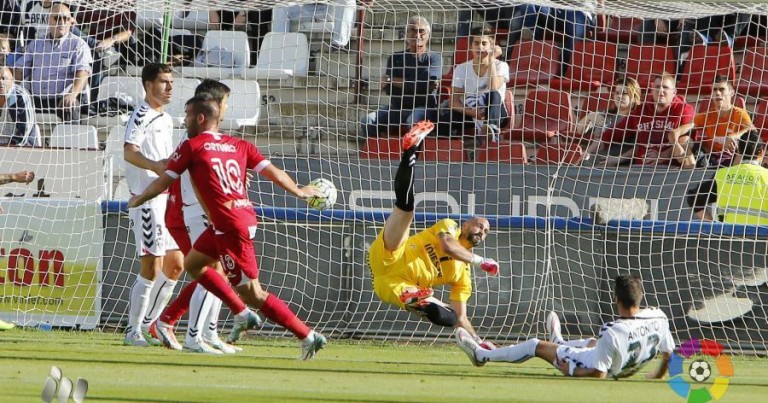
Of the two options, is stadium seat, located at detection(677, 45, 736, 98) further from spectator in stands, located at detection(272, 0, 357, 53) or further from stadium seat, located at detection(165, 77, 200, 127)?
stadium seat, located at detection(165, 77, 200, 127)

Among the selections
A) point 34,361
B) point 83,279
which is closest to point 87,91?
point 83,279

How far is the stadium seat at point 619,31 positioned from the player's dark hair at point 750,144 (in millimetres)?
2038

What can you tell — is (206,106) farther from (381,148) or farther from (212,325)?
(381,148)

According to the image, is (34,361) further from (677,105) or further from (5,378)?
(677,105)

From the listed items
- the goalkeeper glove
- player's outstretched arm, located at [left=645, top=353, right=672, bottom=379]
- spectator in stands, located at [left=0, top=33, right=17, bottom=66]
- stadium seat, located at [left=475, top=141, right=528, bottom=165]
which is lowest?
player's outstretched arm, located at [left=645, top=353, right=672, bottom=379]

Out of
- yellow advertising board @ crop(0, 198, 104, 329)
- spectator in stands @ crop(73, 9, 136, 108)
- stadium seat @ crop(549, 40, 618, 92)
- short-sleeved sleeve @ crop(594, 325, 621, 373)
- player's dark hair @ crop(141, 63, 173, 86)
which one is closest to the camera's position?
short-sleeved sleeve @ crop(594, 325, 621, 373)

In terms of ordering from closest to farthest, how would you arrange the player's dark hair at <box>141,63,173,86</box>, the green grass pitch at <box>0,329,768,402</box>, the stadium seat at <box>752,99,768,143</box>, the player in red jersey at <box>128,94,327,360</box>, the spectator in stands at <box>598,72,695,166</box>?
1. the green grass pitch at <box>0,329,768,402</box>
2. the player in red jersey at <box>128,94,327,360</box>
3. the player's dark hair at <box>141,63,173,86</box>
4. the spectator in stands at <box>598,72,695,166</box>
5. the stadium seat at <box>752,99,768,143</box>

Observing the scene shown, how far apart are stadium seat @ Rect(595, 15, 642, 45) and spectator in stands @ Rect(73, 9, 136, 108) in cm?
522

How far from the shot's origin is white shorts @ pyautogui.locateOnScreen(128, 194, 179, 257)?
9703 mm

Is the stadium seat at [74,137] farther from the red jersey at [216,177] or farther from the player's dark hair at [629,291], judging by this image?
the player's dark hair at [629,291]

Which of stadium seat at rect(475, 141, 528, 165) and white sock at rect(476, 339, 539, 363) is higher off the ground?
stadium seat at rect(475, 141, 528, 165)

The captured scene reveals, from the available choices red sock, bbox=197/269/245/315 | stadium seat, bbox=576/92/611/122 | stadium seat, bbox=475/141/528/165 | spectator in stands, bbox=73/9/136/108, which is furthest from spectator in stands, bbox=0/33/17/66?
stadium seat, bbox=576/92/611/122

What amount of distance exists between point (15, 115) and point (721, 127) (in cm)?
731

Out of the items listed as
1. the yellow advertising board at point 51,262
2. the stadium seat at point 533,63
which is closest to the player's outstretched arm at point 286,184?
the yellow advertising board at point 51,262
